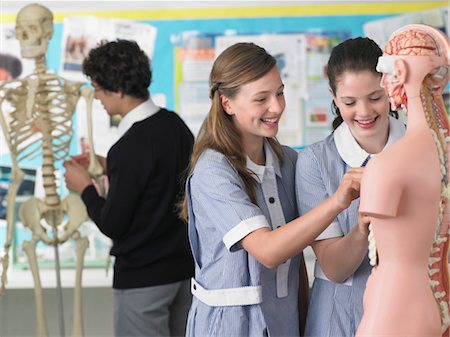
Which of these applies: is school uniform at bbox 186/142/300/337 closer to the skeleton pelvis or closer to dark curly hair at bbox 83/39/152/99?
dark curly hair at bbox 83/39/152/99

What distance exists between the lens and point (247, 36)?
432cm

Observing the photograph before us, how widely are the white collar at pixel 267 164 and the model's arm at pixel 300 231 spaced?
0.74ft

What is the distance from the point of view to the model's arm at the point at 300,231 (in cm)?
161

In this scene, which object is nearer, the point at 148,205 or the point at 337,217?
the point at 337,217

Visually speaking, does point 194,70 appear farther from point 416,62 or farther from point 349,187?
point 416,62

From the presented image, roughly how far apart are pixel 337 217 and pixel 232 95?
41cm

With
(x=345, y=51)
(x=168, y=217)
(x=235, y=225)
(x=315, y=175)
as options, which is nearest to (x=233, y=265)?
(x=235, y=225)

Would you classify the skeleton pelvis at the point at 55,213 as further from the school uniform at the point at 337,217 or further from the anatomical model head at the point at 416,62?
the anatomical model head at the point at 416,62

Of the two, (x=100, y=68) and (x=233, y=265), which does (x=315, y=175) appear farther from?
(x=100, y=68)

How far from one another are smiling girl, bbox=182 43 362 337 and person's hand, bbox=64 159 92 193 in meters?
1.12

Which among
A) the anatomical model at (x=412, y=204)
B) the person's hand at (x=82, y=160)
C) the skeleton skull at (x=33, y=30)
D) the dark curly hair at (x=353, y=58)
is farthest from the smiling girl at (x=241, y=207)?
the skeleton skull at (x=33, y=30)

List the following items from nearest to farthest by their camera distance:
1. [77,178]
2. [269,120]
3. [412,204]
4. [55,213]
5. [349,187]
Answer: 1. [412,204]
2. [349,187]
3. [269,120]
4. [77,178]
5. [55,213]

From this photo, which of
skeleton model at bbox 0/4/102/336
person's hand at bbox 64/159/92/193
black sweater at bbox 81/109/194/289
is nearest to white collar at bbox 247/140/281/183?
black sweater at bbox 81/109/194/289

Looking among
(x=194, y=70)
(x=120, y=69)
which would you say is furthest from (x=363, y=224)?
(x=194, y=70)
